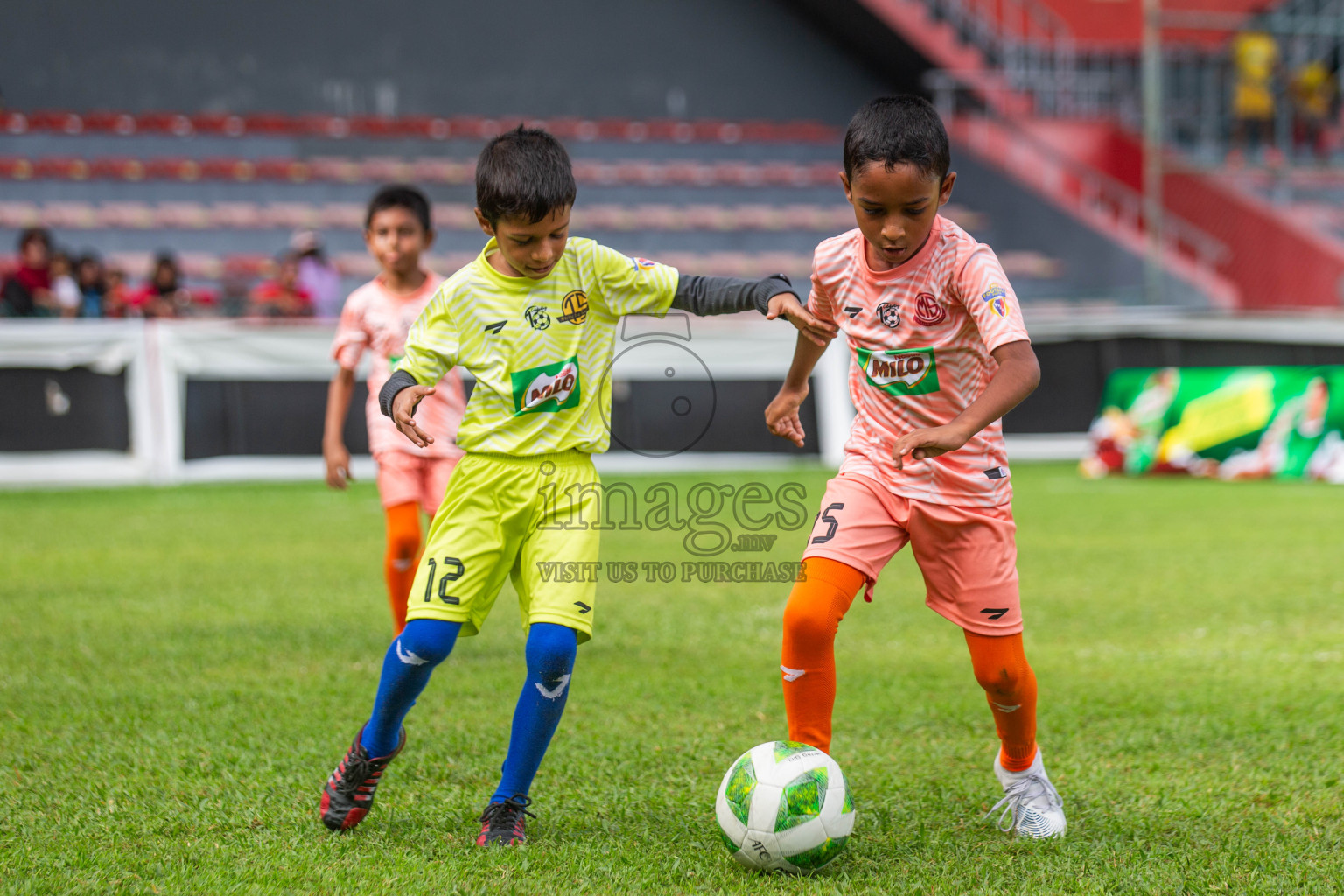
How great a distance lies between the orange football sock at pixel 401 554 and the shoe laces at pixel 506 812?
1823 millimetres

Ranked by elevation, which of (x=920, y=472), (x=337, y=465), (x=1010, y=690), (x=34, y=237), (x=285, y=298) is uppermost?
(x=34, y=237)

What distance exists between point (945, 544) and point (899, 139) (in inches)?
38.9

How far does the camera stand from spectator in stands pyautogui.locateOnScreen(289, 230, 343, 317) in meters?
14.2

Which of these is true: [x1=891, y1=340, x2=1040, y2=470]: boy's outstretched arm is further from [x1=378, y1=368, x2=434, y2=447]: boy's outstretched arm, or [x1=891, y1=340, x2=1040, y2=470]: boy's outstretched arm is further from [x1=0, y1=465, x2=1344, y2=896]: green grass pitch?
[x1=378, y1=368, x2=434, y2=447]: boy's outstretched arm

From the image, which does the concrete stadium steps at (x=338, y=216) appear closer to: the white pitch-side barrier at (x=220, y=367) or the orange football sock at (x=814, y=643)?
the white pitch-side barrier at (x=220, y=367)

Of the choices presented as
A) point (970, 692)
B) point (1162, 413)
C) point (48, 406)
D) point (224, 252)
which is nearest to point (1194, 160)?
point (1162, 413)

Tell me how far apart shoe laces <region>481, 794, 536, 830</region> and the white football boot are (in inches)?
45.8

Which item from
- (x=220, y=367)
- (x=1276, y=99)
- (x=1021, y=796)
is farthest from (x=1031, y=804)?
(x=1276, y=99)

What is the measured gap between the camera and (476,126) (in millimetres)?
21516

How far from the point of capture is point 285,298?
13586 millimetres

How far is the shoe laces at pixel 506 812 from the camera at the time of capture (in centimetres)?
302

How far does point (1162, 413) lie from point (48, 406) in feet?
34.4

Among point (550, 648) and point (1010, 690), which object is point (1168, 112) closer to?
point (1010, 690)

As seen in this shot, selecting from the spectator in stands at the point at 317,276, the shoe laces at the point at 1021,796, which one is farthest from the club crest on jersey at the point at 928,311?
the spectator in stands at the point at 317,276
